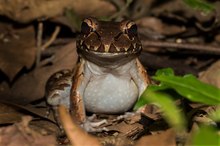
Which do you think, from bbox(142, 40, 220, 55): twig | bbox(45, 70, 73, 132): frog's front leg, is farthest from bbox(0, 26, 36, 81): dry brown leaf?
bbox(142, 40, 220, 55): twig

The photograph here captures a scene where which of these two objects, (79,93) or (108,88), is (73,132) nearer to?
(79,93)

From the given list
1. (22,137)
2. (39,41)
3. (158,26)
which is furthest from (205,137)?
(158,26)

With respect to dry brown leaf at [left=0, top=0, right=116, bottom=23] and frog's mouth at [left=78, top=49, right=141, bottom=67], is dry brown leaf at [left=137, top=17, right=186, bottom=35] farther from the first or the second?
frog's mouth at [left=78, top=49, right=141, bottom=67]

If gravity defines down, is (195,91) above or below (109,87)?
above

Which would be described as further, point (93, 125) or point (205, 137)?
point (93, 125)

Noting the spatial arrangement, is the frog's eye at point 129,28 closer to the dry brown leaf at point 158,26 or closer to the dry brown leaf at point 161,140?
the dry brown leaf at point 161,140

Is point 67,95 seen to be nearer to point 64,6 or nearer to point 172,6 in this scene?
point 64,6

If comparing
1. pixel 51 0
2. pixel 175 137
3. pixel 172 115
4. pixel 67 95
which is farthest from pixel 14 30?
pixel 172 115

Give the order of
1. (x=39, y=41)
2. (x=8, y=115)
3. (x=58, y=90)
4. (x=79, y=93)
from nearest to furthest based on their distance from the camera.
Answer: (x=8, y=115), (x=79, y=93), (x=58, y=90), (x=39, y=41)
